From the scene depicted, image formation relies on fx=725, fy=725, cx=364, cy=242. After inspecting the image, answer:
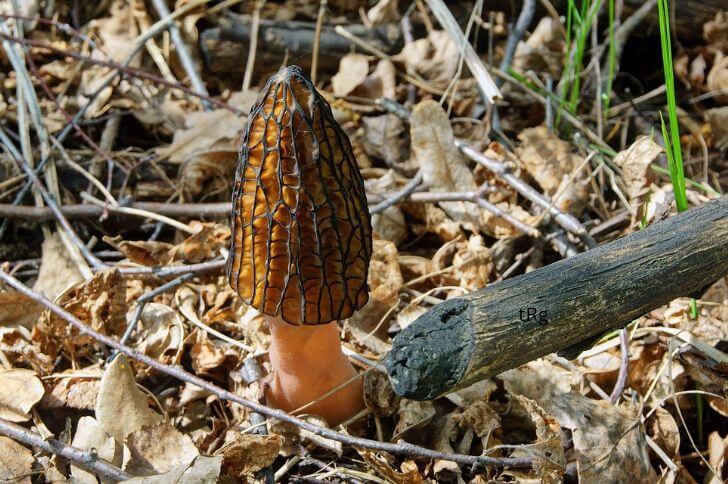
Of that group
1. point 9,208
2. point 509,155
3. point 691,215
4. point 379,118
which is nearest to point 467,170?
point 509,155

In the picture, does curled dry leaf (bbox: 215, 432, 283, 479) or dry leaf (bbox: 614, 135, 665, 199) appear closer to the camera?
curled dry leaf (bbox: 215, 432, 283, 479)

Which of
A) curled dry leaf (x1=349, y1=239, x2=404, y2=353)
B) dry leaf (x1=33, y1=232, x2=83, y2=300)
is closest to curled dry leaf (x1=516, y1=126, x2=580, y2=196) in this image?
curled dry leaf (x1=349, y1=239, x2=404, y2=353)

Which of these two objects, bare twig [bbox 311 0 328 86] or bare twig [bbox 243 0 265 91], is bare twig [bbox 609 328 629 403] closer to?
bare twig [bbox 311 0 328 86]

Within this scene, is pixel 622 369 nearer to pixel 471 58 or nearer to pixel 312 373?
pixel 312 373

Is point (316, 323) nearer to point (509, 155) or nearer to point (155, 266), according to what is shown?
point (155, 266)

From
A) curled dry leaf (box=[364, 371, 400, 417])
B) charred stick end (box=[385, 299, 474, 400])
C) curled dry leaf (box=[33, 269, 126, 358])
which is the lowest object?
curled dry leaf (box=[364, 371, 400, 417])

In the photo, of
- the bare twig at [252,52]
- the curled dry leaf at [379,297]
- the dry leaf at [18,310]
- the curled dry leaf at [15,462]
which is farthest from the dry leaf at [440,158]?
the curled dry leaf at [15,462]
